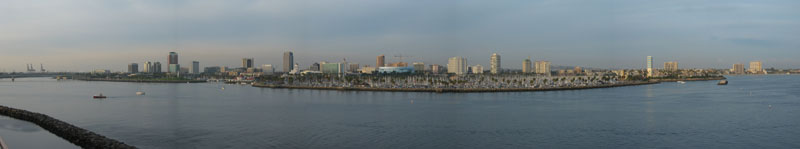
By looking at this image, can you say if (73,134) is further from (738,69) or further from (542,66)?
(738,69)

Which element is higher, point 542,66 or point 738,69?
point 542,66

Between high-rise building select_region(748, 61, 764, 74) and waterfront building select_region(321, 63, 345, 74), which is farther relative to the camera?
high-rise building select_region(748, 61, 764, 74)

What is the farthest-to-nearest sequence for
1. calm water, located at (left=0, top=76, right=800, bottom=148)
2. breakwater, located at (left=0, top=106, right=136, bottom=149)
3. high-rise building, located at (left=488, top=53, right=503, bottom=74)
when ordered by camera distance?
high-rise building, located at (left=488, top=53, right=503, bottom=74) → calm water, located at (left=0, top=76, right=800, bottom=148) → breakwater, located at (left=0, top=106, right=136, bottom=149)

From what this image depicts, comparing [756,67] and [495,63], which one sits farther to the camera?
[756,67]

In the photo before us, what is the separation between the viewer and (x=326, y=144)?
272 inches

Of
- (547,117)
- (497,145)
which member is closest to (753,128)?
(547,117)

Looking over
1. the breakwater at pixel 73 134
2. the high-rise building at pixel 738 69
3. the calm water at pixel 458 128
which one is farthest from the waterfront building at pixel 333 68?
the high-rise building at pixel 738 69

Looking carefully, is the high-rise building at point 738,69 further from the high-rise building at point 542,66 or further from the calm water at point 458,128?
the calm water at point 458,128

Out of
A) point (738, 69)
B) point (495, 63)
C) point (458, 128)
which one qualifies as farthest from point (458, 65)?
point (458, 128)

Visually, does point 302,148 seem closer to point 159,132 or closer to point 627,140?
point 159,132

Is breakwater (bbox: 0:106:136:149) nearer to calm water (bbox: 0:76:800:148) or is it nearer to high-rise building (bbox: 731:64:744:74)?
calm water (bbox: 0:76:800:148)

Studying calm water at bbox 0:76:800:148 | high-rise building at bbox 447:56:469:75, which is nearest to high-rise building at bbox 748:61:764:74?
high-rise building at bbox 447:56:469:75

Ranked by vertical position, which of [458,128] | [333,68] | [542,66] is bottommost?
[458,128]

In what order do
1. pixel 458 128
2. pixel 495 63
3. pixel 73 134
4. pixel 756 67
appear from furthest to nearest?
pixel 756 67, pixel 495 63, pixel 458 128, pixel 73 134
